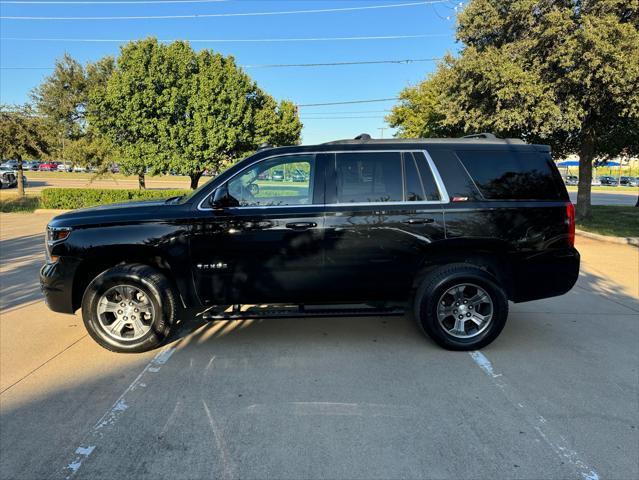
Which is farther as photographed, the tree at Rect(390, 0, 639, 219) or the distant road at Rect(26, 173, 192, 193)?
the distant road at Rect(26, 173, 192, 193)

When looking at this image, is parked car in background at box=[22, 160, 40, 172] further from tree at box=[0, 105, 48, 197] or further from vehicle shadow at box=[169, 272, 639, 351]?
vehicle shadow at box=[169, 272, 639, 351]

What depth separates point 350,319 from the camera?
530 centimetres

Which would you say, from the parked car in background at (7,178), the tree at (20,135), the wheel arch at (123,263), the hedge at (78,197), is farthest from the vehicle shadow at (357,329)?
the parked car in background at (7,178)

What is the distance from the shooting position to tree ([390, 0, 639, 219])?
35.6 ft

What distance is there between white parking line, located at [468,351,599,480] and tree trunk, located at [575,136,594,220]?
13642 mm

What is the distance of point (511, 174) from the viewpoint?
14.2ft

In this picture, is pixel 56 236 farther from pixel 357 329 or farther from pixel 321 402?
pixel 357 329

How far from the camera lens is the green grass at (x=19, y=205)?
17484 mm

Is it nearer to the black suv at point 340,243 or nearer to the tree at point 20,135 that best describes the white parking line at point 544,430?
the black suv at point 340,243

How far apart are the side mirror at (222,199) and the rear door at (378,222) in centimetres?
90

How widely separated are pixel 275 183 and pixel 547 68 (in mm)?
11133

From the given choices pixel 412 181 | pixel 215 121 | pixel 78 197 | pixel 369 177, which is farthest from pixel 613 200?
pixel 369 177

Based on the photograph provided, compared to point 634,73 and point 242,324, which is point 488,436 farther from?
point 634,73

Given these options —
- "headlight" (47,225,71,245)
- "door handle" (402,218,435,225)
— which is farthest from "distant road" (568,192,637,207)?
"headlight" (47,225,71,245)
